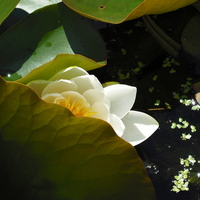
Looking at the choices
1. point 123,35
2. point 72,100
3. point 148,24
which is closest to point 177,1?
point 148,24

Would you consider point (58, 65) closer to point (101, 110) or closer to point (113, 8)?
point (101, 110)

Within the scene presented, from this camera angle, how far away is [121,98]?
0.94 metres

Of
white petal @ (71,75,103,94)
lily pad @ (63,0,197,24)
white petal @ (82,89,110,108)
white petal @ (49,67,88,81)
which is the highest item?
lily pad @ (63,0,197,24)

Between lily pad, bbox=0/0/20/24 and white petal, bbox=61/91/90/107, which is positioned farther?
lily pad, bbox=0/0/20/24

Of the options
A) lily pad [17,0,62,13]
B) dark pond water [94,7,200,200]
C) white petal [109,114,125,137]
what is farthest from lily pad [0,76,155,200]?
lily pad [17,0,62,13]

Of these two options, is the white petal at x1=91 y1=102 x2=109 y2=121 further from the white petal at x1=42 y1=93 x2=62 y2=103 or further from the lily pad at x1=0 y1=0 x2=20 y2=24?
the lily pad at x1=0 y1=0 x2=20 y2=24

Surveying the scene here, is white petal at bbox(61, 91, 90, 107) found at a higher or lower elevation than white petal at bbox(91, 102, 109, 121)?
higher

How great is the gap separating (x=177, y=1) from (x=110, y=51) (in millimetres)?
416

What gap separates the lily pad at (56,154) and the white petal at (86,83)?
0.24 metres

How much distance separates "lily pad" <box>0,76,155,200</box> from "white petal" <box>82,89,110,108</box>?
0.23 metres

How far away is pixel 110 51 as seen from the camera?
1.34 m

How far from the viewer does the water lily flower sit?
2.82 ft

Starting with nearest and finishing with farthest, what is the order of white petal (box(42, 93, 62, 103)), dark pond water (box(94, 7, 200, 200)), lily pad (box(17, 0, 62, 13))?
1. white petal (box(42, 93, 62, 103))
2. dark pond water (box(94, 7, 200, 200))
3. lily pad (box(17, 0, 62, 13))

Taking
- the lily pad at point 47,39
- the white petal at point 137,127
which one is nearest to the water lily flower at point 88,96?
the white petal at point 137,127
